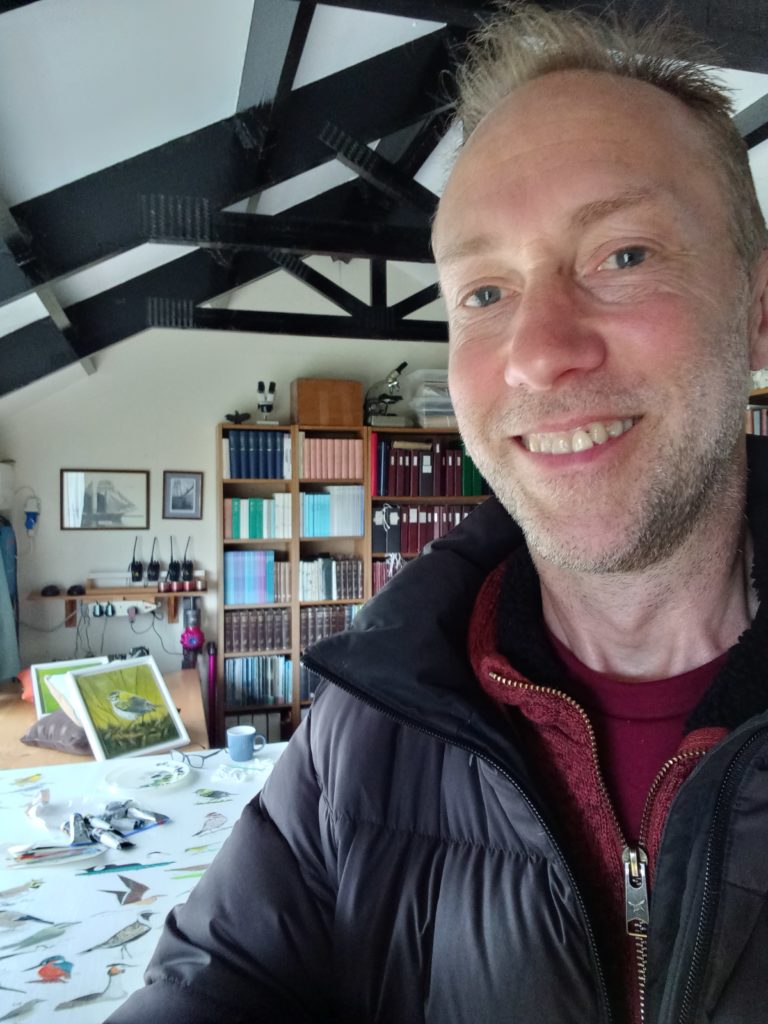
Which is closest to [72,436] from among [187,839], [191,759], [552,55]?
[191,759]

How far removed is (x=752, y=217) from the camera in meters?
0.76

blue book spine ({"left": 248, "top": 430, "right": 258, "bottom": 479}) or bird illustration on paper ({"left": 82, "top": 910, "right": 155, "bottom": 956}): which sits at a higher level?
blue book spine ({"left": 248, "top": 430, "right": 258, "bottom": 479})

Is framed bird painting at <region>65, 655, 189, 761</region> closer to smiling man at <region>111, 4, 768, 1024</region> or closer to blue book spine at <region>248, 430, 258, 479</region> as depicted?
smiling man at <region>111, 4, 768, 1024</region>

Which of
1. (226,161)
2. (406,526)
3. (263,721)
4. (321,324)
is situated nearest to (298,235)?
(226,161)

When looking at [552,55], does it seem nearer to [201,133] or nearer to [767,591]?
[767,591]

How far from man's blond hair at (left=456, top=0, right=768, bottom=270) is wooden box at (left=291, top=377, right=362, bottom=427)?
2.93 metres

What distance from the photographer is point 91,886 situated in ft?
3.97

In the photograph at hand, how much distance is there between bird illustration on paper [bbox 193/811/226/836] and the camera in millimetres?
1401

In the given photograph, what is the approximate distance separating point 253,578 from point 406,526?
0.98m

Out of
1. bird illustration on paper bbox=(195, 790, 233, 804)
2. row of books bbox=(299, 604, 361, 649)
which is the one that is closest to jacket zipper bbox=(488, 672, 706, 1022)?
bird illustration on paper bbox=(195, 790, 233, 804)

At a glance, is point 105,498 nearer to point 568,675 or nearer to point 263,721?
point 263,721

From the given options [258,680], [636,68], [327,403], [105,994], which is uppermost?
[327,403]

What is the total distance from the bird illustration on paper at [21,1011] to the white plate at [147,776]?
0.66 meters

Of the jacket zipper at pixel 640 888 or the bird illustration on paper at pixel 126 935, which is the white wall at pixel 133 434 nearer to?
the bird illustration on paper at pixel 126 935
